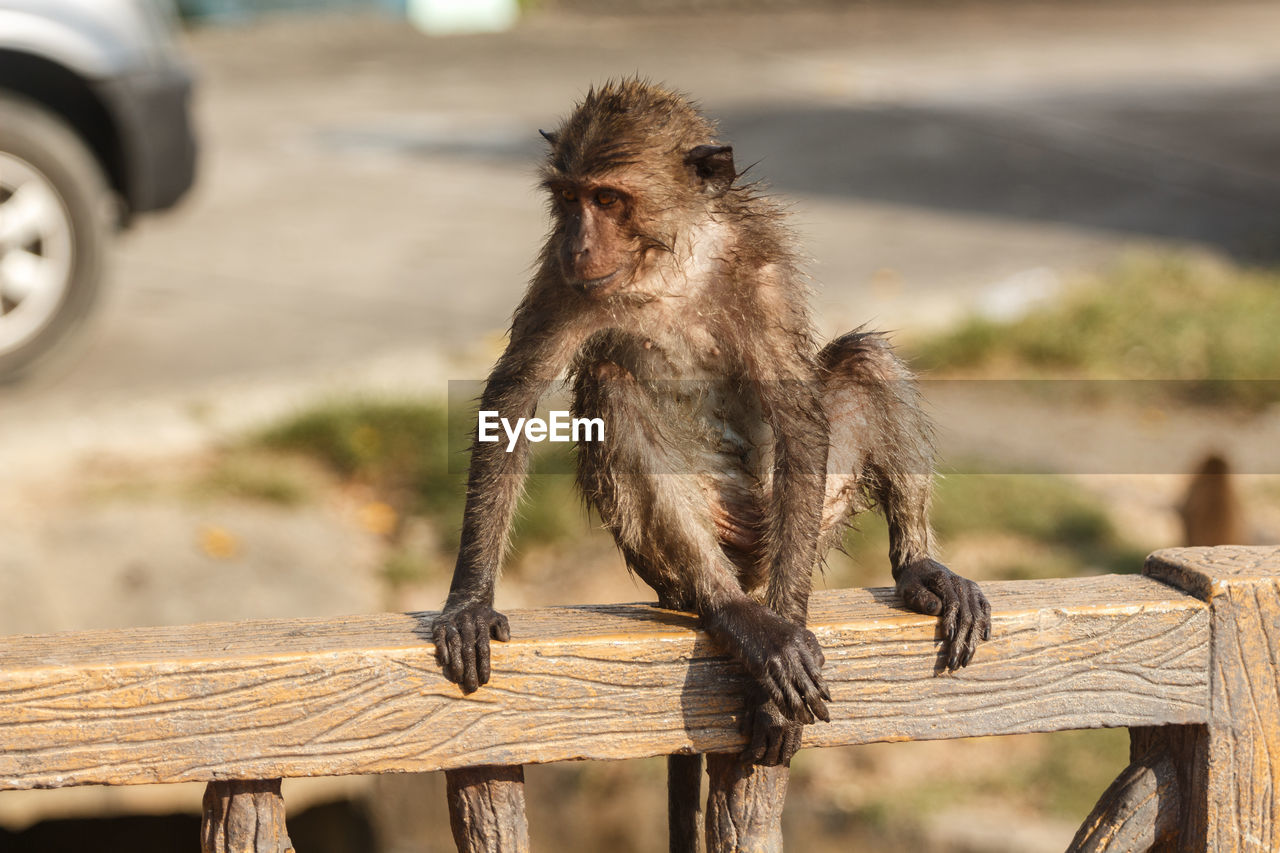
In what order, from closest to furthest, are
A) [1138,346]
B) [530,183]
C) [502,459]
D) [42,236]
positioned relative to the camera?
1. [502,459]
2. [42,236]
3. [1138,346]
4. [530,183]

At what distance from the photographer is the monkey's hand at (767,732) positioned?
7.06 feet

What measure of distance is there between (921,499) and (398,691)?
1.19m

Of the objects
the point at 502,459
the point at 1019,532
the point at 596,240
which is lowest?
the point at 502,459

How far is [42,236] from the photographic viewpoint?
659cm

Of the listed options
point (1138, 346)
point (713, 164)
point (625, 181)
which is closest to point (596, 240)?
point (625, 181)

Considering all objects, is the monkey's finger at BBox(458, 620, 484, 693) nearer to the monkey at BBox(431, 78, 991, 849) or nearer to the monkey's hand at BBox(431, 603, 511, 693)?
the monkey's hand at BBox(431, 603, 511, 693)

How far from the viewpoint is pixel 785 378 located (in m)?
2.71

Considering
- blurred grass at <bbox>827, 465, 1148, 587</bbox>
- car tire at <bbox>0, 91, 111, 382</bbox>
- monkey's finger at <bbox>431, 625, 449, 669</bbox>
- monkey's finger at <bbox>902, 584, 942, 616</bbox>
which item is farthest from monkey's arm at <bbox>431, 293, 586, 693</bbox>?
car tire at <bbox>0, 91, 111, 382</bbox>

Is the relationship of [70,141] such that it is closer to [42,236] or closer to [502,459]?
[42,236]

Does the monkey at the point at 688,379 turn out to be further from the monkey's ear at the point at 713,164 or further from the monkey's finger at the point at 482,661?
the monkey's finger at the point at 482,661

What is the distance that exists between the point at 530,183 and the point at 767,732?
895 centimetres

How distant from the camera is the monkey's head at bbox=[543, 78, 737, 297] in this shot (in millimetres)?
2746

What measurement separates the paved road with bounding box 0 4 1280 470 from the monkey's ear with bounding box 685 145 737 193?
1.28 metres

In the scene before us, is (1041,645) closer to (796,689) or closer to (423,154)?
(796,689)
